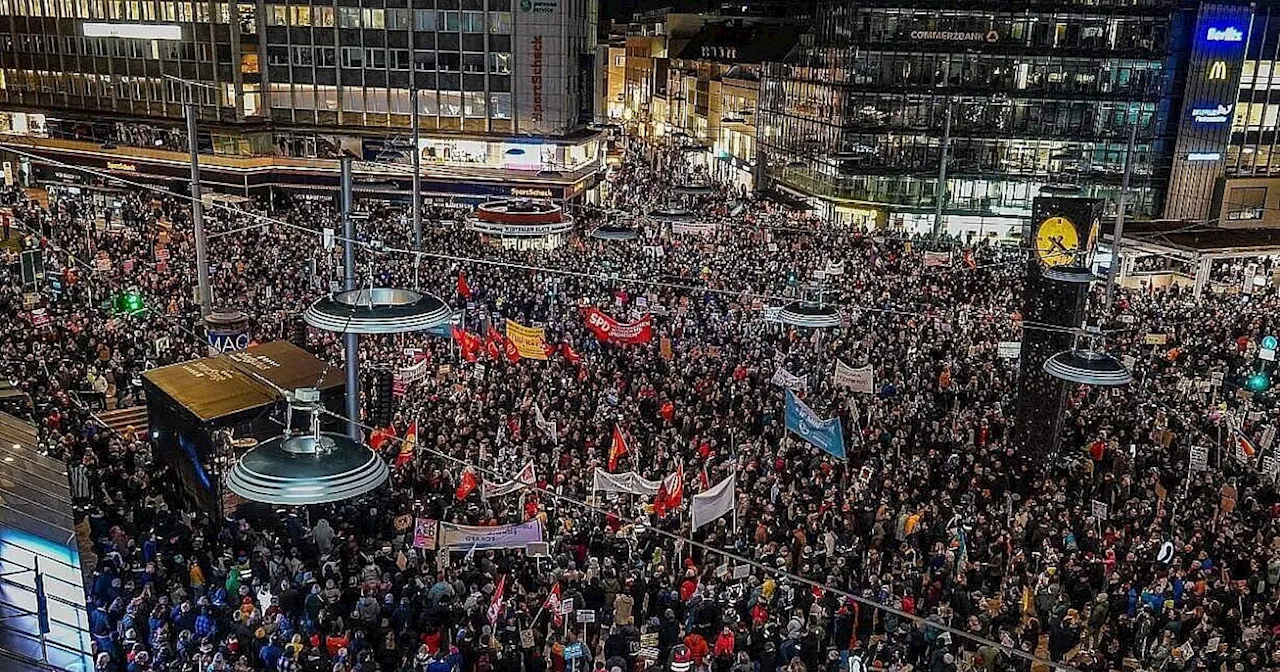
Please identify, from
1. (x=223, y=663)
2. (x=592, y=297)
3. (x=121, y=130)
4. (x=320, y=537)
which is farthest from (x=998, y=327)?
(x=121, y=130)

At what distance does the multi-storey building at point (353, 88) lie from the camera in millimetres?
55812

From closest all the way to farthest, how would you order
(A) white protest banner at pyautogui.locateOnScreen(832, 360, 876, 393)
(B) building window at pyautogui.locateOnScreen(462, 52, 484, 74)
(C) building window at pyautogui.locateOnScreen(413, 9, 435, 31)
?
(A) white protest banner at pyautogui.locateOnScreen(832, 360, 876, 393), (C) building window at pyautogui.locateOnScreen(413, 9, 435, 31), (B) building window at pyautogui.locateOnScreen(462, 52, 484, 74)

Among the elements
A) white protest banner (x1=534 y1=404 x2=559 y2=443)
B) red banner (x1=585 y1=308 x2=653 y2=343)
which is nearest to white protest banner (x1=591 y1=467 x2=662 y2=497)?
white protest banner (x1=534 y1=404 x2=559 y2=443)

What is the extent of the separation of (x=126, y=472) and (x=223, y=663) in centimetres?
790

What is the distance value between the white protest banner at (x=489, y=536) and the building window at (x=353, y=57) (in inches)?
1837

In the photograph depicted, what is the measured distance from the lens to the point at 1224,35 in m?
55.8

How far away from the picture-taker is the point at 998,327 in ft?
98.9

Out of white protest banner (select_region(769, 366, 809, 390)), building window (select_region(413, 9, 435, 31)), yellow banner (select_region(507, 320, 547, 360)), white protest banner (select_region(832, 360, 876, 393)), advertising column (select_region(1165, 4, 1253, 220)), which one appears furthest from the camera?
building window (select_region(413, 9, 435, 31))

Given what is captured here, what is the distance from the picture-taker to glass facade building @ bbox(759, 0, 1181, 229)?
54281 mm

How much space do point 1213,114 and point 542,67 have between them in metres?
36.0

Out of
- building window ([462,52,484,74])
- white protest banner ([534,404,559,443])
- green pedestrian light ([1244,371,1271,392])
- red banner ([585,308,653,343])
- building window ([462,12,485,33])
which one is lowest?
white protest banner ([534,404,559,443])

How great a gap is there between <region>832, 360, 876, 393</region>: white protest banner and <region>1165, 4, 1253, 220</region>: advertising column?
44300mm

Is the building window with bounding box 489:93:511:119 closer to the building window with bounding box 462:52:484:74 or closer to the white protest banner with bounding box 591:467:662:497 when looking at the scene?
the building window with bounding box 462:52:484:74

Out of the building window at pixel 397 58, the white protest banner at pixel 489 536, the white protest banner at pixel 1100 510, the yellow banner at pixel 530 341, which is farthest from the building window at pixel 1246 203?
the white protest banner at pixel 489 536
